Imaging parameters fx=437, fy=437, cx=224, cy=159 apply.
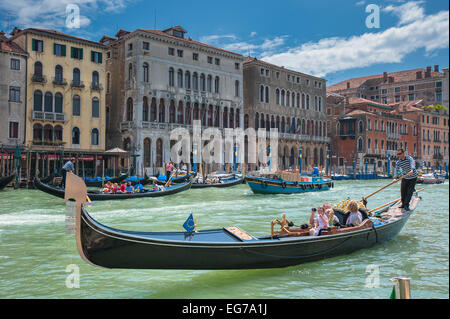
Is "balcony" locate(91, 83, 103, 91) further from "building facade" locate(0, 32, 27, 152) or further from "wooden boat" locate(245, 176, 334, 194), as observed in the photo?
"wooden boat" locate(245, 176, 334, 194)

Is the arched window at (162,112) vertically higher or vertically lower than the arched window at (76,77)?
lower

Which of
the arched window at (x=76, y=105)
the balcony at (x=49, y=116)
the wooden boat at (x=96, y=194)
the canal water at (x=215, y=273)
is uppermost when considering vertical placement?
the arched window at (x=76, y=105)

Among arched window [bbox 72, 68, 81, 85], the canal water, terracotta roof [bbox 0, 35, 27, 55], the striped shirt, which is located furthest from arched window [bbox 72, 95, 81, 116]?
the striped shirt

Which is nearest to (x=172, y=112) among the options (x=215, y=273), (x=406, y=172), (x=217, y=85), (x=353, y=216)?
(x=217, y=85)

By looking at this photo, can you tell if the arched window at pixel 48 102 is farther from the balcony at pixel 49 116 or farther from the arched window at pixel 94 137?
the arched window at pixel 94 137

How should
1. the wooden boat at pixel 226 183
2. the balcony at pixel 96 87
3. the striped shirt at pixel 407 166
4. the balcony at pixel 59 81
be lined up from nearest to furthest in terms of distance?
the striped shirt at pixel 407 166, the wooden boat at pixel 226 183, the balcony at pixel 59 81, the balcony at pixel 96 87

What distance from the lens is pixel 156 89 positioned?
20.0 m

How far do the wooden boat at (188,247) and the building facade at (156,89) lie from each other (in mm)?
15363

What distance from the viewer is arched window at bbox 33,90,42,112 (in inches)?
646

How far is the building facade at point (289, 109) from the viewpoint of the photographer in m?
25.1

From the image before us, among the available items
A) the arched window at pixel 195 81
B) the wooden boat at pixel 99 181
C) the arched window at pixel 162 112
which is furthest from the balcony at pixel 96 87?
the arched window at pixel 195 81

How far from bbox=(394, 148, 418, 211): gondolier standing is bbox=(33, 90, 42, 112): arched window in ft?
46.5

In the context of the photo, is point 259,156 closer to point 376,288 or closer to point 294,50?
point 294,50
